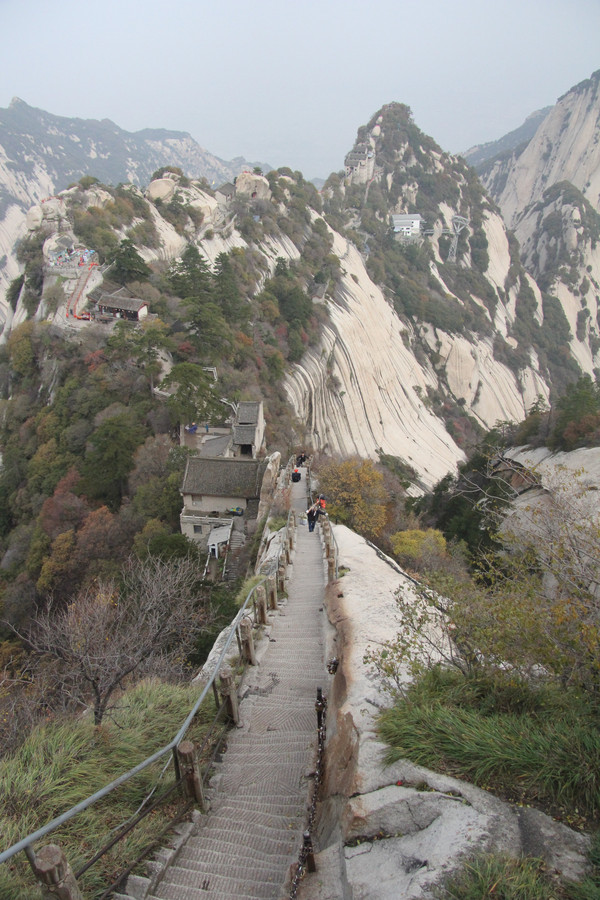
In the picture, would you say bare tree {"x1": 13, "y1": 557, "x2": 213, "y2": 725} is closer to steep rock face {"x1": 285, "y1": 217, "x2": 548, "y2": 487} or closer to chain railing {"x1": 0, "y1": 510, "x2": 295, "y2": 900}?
chain railing {"x1": 0, "y1": 510, "x2": 295, "y2": 900}

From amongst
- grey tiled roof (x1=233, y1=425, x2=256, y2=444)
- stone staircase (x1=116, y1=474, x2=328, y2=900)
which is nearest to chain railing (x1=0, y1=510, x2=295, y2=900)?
stone staircase (x1=116, y1=474, x2=328, y2=900)

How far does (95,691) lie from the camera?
228 inches

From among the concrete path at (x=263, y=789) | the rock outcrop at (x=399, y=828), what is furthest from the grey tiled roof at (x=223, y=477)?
the rock outcrop at (x=399, y=828)

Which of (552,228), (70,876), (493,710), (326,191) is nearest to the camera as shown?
(70,876)

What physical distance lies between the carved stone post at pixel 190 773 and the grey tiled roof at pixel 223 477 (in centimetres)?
1619

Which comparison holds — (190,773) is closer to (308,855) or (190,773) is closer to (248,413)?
(308,855)

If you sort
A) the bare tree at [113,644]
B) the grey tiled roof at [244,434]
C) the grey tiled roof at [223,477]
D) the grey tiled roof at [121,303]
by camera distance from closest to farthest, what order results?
1. the bare tree at [113,644]
2. the grey tiled roof at [223,477]
3. the grey tiled roof at [244,434]
4. the grey tiled roof at [121,303]

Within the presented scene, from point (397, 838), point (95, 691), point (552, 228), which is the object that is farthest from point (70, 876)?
point (552, 228)

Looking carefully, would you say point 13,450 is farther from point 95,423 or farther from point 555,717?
point 555,717

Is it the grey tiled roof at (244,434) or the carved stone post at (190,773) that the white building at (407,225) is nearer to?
the grey tiled roof at (244,434)

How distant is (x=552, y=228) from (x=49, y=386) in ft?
328

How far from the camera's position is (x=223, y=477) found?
21.1m

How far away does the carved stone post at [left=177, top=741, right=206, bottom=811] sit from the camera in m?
4.37

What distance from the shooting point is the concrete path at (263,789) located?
3.91m
